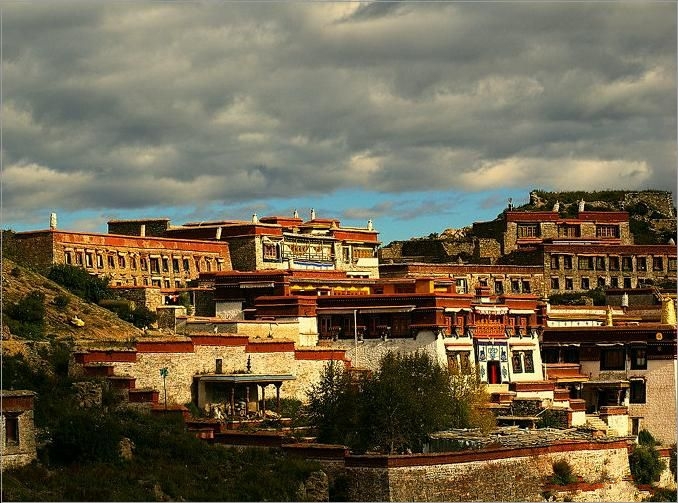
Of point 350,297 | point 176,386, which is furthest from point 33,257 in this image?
point 176,386

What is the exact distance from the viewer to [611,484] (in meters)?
69.4

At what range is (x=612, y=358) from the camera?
299 ft

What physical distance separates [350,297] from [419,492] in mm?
22435

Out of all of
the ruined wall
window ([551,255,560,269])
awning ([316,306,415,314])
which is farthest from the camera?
window ([551,255,560,269])

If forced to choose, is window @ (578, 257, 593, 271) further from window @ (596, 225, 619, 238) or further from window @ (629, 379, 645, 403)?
window @ (629, 379, 645, 403)

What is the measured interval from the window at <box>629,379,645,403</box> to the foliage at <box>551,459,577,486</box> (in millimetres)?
21991

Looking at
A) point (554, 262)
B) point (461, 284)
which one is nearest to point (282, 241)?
point (461, 284)

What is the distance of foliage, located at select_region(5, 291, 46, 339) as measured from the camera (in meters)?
67.9

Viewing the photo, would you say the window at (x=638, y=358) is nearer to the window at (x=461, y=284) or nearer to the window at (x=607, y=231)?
the window at (x=461, y=284)

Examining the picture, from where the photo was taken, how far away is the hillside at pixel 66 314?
70.5m

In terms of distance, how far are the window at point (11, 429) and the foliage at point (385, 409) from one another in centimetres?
1205

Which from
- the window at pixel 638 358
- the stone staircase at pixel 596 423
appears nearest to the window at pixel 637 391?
the window at pixel 638 358

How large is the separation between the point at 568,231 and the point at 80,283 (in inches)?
2208

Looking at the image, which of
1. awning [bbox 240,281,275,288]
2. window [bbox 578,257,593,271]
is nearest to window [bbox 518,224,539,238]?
window [bbox 578,257,593,271]
